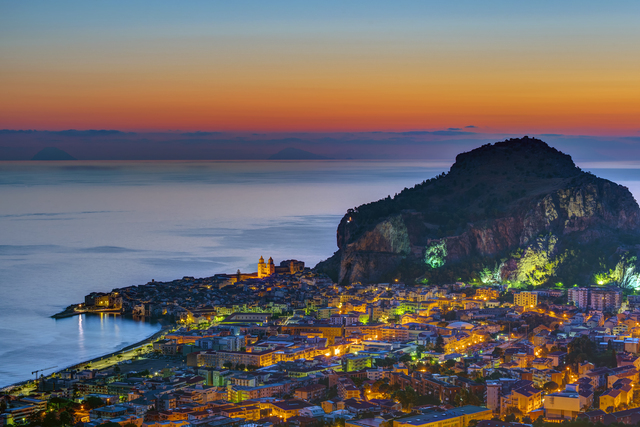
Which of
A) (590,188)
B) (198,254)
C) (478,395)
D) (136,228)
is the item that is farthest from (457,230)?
(136,228)

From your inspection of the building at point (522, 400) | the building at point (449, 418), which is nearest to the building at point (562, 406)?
the building at point (522, 400)

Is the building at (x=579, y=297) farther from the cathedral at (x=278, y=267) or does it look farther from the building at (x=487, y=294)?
the cathedral at (x=278, y=267)

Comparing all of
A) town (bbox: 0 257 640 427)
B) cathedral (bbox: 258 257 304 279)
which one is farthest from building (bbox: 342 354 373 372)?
cathedral (bbox: 258 257 304 279)

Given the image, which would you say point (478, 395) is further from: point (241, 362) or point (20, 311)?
point (20, 311)

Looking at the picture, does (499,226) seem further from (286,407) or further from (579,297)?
(286,407)

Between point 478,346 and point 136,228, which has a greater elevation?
point 136,228
